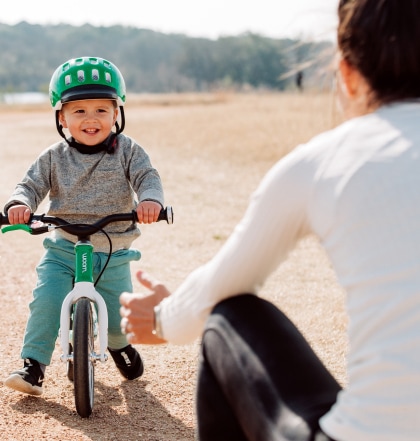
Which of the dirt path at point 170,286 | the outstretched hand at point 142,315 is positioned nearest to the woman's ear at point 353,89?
the dirt path at point 170,286

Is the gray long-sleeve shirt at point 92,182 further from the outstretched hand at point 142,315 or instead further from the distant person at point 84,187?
the outstretched hand at point 142,315

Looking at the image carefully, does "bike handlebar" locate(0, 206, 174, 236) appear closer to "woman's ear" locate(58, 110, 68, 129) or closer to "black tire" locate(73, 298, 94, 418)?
"black tire" locate(73, 298, 94, 418)

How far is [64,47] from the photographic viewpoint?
16388cm

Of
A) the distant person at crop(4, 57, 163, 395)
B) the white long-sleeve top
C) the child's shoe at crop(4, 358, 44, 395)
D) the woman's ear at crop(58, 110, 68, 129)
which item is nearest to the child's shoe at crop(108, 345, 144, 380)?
the distant person at crop(4, 57, 163, 395)

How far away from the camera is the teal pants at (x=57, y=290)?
3.46m

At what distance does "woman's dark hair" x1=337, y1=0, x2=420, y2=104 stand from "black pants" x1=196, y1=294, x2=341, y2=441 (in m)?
0.61

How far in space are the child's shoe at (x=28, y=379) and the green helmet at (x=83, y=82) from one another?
3.96ft

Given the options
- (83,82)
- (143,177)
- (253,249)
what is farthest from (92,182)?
(253,249)

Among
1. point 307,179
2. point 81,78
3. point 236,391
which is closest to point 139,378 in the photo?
point 81,78

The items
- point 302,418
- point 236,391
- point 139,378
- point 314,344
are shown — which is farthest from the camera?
point 314,344

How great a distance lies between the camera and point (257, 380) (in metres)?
1.75

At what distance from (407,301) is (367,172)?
0.85 feet

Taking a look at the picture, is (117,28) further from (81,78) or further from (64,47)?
(81,78)

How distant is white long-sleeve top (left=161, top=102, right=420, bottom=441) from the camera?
4.83 feet
